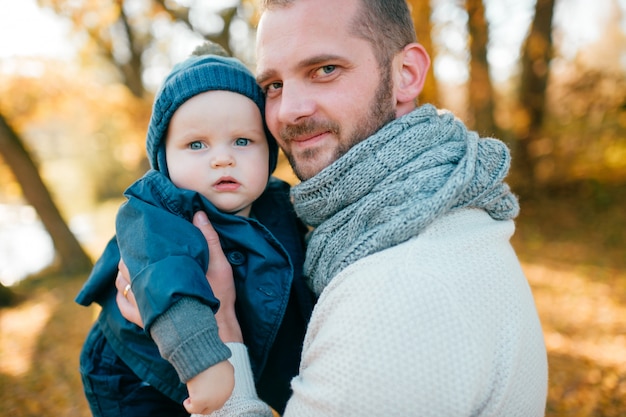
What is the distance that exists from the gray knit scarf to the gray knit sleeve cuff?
436 millimetres

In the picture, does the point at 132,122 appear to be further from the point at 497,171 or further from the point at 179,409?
the point at 497,171

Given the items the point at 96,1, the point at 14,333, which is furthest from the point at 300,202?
the point at 96,1

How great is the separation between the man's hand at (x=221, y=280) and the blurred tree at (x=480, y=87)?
25.6ft

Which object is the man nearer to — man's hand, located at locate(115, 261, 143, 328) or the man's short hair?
the man's short hair

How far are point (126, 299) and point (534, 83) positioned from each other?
9.47m

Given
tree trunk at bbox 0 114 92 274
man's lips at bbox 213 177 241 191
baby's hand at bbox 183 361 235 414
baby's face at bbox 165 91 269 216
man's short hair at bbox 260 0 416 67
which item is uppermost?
man's short hair at bbox 260 0 416 67

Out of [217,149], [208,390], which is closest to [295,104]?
[217,149]

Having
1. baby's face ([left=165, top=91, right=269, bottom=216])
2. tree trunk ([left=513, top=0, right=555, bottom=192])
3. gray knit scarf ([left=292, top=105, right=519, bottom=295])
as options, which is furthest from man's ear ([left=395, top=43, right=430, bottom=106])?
tree trunk ([left=513, top=0, right=555, bottom=192])

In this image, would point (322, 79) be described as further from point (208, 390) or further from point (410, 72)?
point (208, 390)

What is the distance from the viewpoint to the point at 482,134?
8.37 m

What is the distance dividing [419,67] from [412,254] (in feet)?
3.30

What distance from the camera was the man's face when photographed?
68.2 inches

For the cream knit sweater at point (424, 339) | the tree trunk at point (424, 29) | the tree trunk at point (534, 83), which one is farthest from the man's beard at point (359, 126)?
the tree trunk at point (534, 83)

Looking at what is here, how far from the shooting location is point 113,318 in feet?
6.21
